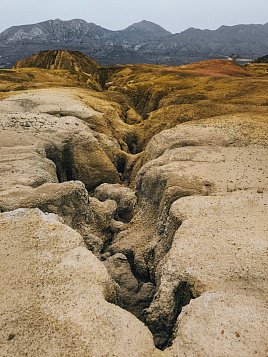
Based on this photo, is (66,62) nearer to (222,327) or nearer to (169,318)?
(169,318)

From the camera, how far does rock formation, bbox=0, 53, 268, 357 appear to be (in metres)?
20.1

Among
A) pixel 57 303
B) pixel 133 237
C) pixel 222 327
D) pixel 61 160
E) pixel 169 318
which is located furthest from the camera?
pixel 61 160

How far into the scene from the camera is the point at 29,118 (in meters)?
59.2

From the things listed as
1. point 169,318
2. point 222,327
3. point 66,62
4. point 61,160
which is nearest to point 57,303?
point 169,318

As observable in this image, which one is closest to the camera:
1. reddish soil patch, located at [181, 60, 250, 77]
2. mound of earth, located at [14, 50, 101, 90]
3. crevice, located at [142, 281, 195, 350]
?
crevice, located at [142, 281, 195, 350]

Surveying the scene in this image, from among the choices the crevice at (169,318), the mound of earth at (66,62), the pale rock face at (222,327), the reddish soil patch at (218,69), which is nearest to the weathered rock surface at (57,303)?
the pale rock face at (222,327)

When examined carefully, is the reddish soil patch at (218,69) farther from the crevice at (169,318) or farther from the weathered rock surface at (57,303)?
the crevice at (169,318)

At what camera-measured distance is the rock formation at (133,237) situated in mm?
20125

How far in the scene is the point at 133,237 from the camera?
37969mm

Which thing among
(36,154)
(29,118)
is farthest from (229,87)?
(36,154)

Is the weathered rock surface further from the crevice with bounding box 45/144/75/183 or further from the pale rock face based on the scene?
the crevice with bounding box 45/144/75/183

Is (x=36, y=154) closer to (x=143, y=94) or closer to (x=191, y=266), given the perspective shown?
(x=191, y=266)

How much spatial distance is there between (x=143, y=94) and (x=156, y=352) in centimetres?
9377

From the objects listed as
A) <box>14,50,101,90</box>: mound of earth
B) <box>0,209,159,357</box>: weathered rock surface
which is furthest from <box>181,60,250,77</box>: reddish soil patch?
<box>0,209,159,357</box>: weathered rock surface
